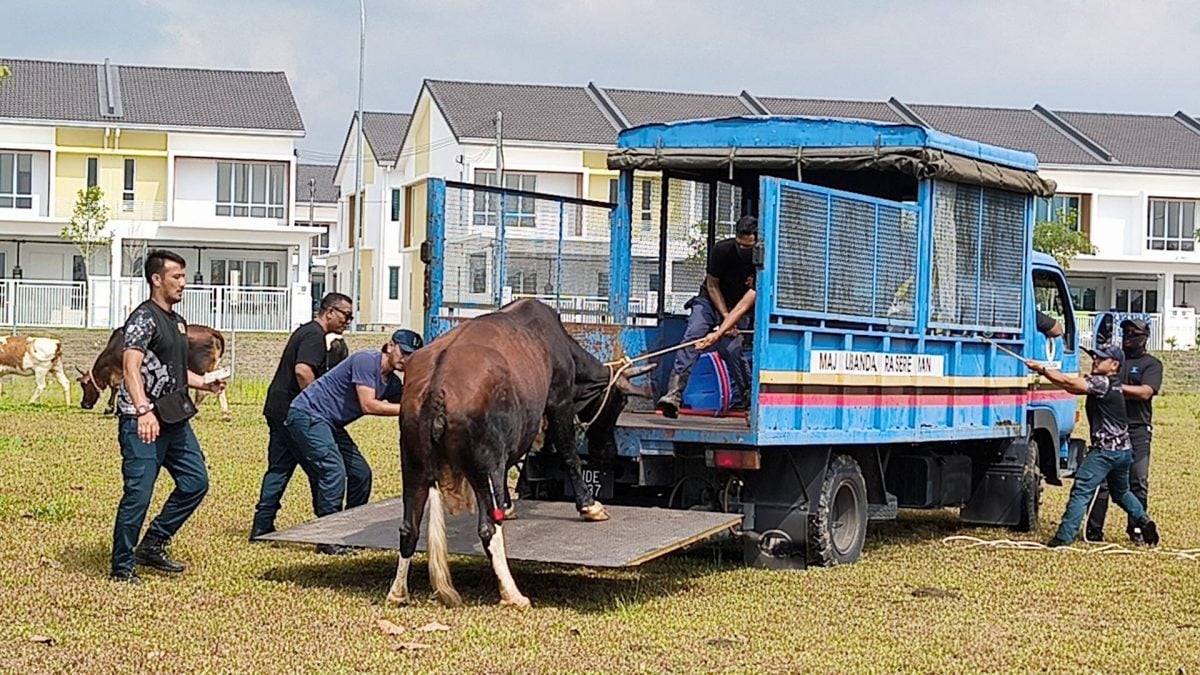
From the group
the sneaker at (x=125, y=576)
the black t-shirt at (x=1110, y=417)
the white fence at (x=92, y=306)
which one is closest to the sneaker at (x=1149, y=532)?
the black t-shirt at (x=1110, y=417)

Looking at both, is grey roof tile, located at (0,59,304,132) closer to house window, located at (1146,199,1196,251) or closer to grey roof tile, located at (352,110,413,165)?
grey roof tile, located at (352,110,413,165)

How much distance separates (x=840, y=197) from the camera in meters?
11.5

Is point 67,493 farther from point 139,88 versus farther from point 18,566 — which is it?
point 139,88

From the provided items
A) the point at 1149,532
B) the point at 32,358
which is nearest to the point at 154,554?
the point at 1149,532

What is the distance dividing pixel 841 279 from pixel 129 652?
541cm

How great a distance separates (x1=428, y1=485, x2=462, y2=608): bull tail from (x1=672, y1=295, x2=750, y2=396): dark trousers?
3.18m

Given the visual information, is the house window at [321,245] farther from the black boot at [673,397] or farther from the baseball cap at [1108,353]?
the black boot at [673,397]

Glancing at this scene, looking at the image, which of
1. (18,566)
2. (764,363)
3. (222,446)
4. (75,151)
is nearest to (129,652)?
(18,566)

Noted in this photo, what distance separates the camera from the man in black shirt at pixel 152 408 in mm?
10062

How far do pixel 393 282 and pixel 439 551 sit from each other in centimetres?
5525

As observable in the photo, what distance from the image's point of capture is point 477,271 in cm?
1250

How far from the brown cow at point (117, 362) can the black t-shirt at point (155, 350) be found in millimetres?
11075

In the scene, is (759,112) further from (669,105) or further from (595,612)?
(595,612)

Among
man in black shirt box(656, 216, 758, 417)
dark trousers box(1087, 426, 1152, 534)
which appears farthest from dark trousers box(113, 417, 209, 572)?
dark trousers box(1087, 426, 1152, 534)
